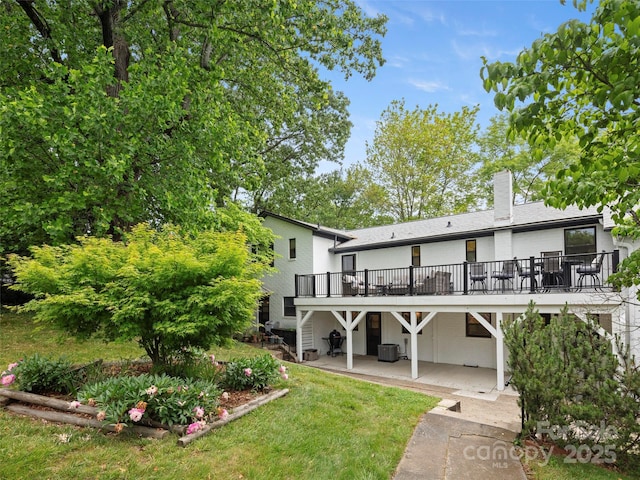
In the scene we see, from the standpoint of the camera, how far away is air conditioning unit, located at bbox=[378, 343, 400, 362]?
581 inches

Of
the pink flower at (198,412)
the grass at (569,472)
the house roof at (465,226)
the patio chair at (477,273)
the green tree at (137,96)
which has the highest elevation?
the green tree at (137,96)

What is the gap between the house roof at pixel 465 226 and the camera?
11.8 metres

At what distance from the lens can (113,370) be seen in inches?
240

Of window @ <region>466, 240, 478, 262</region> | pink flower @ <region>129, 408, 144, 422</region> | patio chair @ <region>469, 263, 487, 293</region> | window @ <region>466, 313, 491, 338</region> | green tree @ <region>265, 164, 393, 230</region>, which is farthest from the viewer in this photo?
green tree @ <region>265, 164, 393, 230</region>

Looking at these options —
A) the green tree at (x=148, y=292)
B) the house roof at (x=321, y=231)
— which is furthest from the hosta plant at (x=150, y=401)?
the house roof at (x=321, y=231)

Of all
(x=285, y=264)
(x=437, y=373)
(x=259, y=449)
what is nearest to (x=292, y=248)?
(x=285, y=264)

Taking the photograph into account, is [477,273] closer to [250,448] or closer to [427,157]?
[250,448]

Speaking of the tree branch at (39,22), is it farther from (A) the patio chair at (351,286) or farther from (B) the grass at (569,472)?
(B) the grass at (569,472)

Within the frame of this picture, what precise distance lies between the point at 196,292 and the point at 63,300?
162cm

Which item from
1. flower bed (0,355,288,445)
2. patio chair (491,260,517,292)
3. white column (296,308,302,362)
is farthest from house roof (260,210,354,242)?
flower bed (0,355,288,445)

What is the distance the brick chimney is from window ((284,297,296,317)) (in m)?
10.3

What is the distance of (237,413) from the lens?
15.4 feet

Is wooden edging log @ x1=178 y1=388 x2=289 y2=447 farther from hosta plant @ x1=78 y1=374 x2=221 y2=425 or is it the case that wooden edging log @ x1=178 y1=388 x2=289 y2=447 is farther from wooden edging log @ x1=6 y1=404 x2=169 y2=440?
wooden edging log @ x1=6 y1=404 x2=169 y2=440

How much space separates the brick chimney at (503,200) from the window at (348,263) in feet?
22.0
